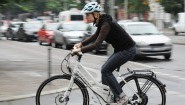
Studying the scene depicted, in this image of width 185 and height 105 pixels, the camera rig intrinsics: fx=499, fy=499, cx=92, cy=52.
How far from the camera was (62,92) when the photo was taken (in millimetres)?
7309

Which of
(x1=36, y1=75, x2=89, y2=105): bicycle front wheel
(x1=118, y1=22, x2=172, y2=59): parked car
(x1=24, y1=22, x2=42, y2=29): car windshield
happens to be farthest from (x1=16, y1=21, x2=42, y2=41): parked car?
(x1=36, y1=75, x2=89, y2=105): bicycle front wheel

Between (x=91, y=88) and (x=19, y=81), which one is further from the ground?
(x=91, y=88)

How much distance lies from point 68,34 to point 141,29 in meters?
7.34

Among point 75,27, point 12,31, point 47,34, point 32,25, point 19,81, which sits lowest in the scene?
point 12,31

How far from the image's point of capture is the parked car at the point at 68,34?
26.7m

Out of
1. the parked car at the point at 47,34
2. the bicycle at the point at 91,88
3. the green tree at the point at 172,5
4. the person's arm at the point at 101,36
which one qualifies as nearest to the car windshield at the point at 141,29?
the parked car at the point at 47,34

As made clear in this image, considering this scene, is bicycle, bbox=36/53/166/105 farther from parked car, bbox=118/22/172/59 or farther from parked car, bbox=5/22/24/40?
parked car, bbox=5/22/24/40

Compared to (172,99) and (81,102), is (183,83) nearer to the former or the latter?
(172,99)

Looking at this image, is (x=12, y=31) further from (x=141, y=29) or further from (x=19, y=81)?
(x=19, y=81)

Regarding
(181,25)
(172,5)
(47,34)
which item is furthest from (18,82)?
(172,5)

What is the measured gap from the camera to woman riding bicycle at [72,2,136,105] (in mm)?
6926

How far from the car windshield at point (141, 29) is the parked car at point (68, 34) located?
6.15 meters

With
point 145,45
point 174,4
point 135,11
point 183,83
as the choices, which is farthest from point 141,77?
point 135,11

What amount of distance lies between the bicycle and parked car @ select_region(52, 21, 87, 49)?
1904 centimetres
